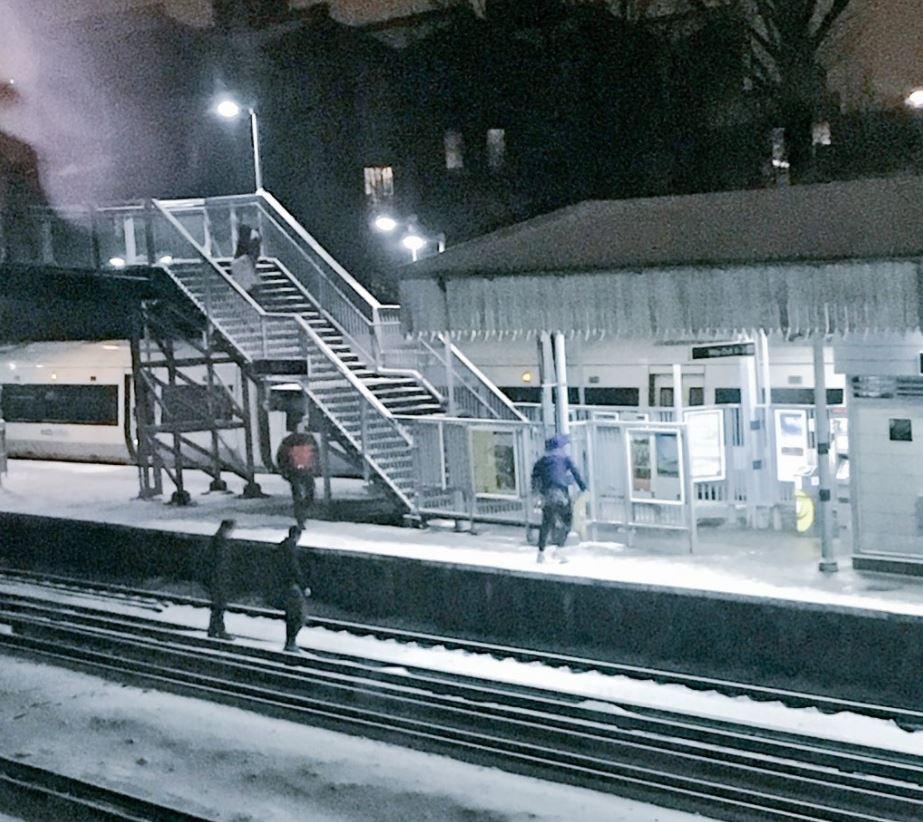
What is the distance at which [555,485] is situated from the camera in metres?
15.3

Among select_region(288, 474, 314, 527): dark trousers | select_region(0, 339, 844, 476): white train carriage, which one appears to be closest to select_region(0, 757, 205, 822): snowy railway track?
select_region(288, 474, 314, 527): dark trousers

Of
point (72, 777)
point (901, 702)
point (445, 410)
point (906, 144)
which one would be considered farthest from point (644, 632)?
point (906, 144)

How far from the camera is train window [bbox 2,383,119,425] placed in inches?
1056

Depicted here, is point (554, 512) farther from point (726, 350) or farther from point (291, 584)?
point (291, 584)

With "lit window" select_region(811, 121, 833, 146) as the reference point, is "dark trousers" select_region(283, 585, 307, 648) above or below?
below

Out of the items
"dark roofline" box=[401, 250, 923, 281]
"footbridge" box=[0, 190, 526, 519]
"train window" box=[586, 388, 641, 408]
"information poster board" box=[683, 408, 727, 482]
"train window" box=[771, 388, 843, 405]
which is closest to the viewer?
"dark roofline" box=[401, 250, 923, 281]

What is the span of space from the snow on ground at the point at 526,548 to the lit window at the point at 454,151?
52.8 feet

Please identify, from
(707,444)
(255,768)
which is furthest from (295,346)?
(255,768)

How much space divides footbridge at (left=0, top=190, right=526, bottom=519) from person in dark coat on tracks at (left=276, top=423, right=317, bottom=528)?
0.53m

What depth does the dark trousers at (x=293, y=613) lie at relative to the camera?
535 inches

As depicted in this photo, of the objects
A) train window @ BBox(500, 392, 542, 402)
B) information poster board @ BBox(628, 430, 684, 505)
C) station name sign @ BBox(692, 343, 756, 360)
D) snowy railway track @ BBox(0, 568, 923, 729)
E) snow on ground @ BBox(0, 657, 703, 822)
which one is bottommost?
snow on ground @ BBox(0, 657, 703, 822)

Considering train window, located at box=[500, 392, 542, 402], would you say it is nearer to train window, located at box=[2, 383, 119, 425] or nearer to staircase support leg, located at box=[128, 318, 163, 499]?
staircase support leg, located at box=[128, 318, 163, 499]

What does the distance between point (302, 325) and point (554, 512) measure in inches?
220

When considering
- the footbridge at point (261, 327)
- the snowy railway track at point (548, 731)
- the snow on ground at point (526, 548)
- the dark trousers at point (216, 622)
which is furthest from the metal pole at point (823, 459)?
the dark trousers at point (216, 622)
